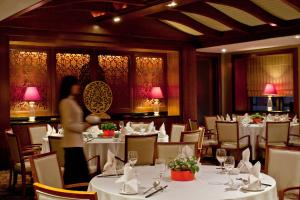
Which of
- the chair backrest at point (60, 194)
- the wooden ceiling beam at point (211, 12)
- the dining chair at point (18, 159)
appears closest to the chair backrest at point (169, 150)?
the chair backrest at point (60, 194)

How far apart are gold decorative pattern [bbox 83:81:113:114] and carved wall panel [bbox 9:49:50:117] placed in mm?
914

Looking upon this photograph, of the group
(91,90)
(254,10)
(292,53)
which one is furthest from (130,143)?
(292,53)

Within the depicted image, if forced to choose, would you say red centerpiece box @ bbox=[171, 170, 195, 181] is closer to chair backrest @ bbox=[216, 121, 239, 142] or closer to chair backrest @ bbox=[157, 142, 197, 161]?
chair backrest @ bbox=[157, 142, 197, 161]

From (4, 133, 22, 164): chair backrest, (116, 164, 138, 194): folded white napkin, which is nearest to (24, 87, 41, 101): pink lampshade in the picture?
(4, 133, 22, 164): chair backrest

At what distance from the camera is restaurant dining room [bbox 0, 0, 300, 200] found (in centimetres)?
352

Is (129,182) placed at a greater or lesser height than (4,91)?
lesser

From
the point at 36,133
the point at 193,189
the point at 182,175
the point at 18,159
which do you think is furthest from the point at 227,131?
the point at 193,189

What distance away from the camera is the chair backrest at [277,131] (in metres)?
7.08

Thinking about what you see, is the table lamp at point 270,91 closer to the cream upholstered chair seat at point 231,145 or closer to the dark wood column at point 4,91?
the cream upholstered chair seat at point 231,145

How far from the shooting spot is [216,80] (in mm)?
12062

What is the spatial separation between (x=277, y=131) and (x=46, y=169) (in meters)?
4.62

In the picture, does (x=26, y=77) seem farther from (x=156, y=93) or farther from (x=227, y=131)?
(x=227, y=131)

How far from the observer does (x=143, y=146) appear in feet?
16.5

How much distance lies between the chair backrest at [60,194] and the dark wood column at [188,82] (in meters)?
7.98
